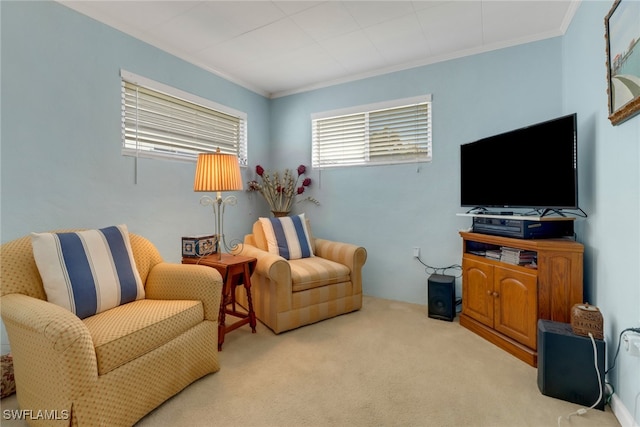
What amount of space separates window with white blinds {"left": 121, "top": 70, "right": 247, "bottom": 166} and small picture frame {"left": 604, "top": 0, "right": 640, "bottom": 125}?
302 cm

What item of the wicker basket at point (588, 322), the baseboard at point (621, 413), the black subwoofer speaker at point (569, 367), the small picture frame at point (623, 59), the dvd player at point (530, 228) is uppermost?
the small picture frame at point (623, 59)

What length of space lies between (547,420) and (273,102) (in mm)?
3831

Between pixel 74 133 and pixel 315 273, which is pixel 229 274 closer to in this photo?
pixel 315 273

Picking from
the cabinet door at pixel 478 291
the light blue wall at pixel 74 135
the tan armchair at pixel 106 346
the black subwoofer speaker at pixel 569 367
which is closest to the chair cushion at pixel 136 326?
the tan armchair at pixel 106 346

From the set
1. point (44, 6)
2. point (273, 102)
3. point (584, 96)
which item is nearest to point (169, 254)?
point (44, 6)

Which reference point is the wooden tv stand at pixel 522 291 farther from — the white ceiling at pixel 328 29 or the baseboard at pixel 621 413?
the white ceiling at pixel 328 29

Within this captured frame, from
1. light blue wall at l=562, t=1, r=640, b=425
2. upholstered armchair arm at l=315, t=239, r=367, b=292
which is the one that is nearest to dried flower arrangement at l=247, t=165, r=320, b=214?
upholstered armchair arm at l=315, t=239, r=367, b=292

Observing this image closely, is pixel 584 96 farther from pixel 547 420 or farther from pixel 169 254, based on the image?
pixel 169 254

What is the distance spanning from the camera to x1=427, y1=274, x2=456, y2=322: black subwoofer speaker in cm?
264

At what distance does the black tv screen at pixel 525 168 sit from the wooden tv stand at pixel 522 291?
309mm

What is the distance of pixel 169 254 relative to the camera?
278 cm

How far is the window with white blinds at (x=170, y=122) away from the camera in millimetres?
2506

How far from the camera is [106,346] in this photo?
128 centimetres

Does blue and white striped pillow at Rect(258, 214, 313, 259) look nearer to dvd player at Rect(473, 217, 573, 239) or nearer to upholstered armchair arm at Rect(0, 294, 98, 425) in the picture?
dvd player at Rect(473, 217, 573, 239)
